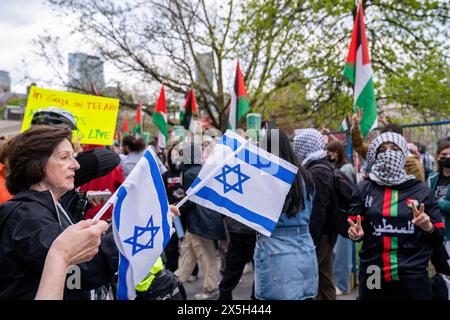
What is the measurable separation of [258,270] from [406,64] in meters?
9.89

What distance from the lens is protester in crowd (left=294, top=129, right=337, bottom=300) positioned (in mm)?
4066

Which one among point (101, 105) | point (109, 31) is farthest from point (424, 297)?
point (109, 31)

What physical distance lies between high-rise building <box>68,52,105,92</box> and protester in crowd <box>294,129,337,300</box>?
12885 mm

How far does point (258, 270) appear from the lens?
3.28 meters

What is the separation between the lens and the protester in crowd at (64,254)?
1.42 meters

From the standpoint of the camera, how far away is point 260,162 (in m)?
2.65

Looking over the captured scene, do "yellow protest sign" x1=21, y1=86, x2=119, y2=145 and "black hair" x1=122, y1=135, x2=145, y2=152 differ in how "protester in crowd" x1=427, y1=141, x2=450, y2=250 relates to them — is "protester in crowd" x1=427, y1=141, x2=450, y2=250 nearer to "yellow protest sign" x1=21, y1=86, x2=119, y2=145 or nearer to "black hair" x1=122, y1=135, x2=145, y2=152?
"yellow protest sign" x1=21, y1=86, x2=119, y2=145

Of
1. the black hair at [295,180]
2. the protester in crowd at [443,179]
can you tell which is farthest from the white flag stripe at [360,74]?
the black hair at [295,180]

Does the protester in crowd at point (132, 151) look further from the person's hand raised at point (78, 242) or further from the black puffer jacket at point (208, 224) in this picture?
the person's hand raised at point (78, 242)

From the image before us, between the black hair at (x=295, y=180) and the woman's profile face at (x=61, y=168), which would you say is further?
the black hair at (x=295, y=180)

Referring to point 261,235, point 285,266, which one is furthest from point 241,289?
point 285,266

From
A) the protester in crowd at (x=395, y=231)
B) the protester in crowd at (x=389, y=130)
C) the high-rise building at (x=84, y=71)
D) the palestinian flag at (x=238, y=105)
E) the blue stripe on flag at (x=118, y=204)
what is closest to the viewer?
the blue stripe on flag at (x=118, y=204)

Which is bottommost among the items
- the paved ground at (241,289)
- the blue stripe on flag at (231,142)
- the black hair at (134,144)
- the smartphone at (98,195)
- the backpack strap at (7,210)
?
the paved ground at (241,289)

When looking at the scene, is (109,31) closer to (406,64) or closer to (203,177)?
(406,64)
